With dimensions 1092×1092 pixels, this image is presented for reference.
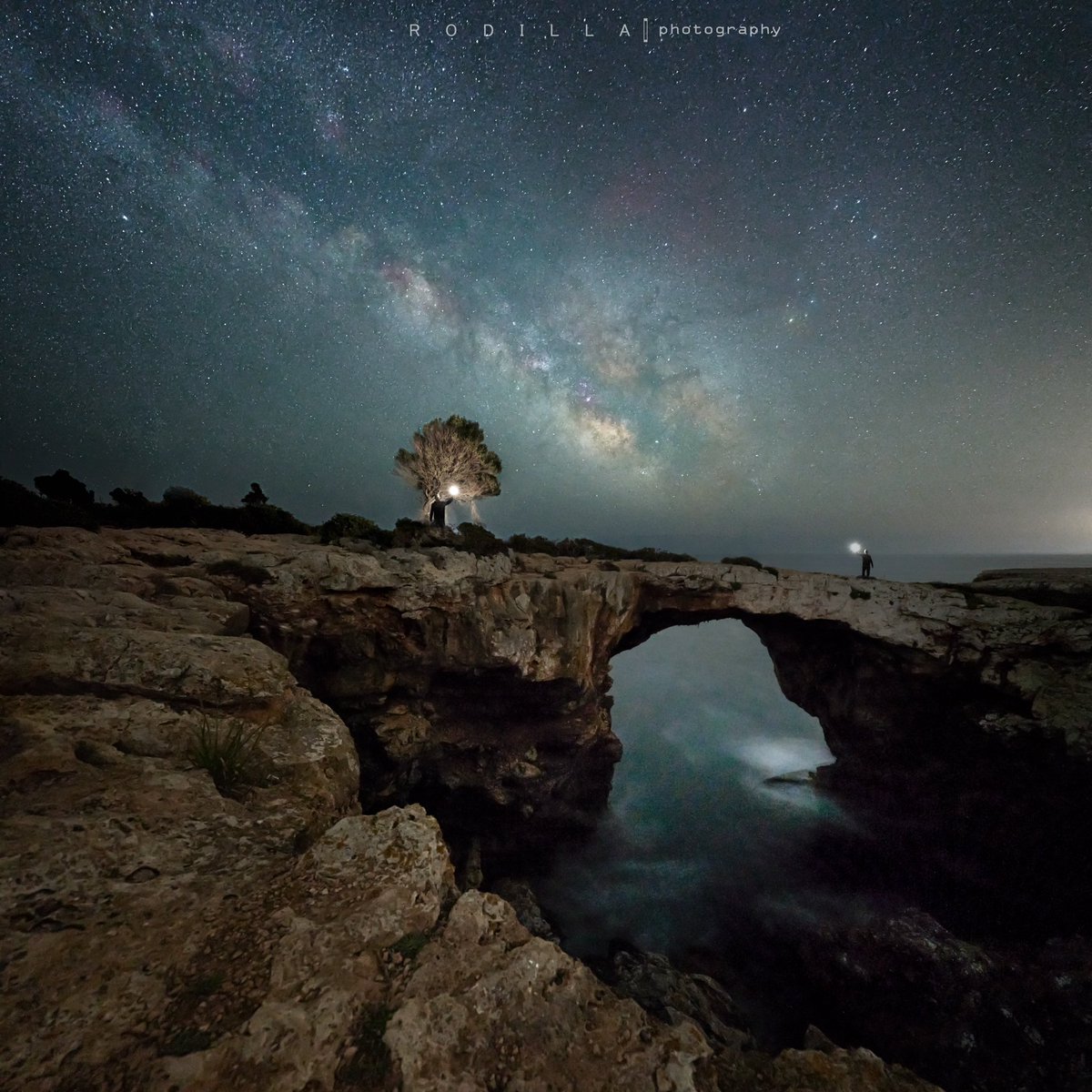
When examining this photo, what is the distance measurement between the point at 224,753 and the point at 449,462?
2103 cm

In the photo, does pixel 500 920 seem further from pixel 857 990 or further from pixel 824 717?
pixel 824 717

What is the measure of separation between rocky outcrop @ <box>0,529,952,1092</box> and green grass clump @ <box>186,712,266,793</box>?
31 mm

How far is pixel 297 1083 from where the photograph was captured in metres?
2.04

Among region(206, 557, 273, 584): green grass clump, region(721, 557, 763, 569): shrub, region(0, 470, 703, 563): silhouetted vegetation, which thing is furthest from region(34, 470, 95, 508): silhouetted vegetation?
region(721, 557, 763, 569): shrub

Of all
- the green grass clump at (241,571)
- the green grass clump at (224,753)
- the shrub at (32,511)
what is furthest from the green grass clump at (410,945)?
the shrub at (32,511)

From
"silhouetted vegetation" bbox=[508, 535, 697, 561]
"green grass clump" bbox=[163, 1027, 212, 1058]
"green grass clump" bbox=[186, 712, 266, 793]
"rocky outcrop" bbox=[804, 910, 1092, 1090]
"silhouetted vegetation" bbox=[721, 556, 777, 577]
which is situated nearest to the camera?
"green grass clump" bbox=[163, 1027, 212, 1058]

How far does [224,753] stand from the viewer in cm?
423

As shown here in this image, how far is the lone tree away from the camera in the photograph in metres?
23.8

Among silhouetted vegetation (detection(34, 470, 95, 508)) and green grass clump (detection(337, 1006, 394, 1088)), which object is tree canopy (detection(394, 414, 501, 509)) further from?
green grass clump (detection(337, 1006, 394, 1088))

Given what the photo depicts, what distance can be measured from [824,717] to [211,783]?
2468 cm

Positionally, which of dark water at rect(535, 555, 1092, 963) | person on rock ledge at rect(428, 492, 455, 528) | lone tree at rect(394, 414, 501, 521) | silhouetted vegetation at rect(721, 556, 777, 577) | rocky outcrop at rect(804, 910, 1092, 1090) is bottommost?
dark water at rect(535, 555, 1092, 963)

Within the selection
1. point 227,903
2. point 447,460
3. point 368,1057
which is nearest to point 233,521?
point 447,460

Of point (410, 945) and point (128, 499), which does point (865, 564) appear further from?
point (128, 499)

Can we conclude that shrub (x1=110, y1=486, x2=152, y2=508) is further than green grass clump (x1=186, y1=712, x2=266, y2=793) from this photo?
Yes
